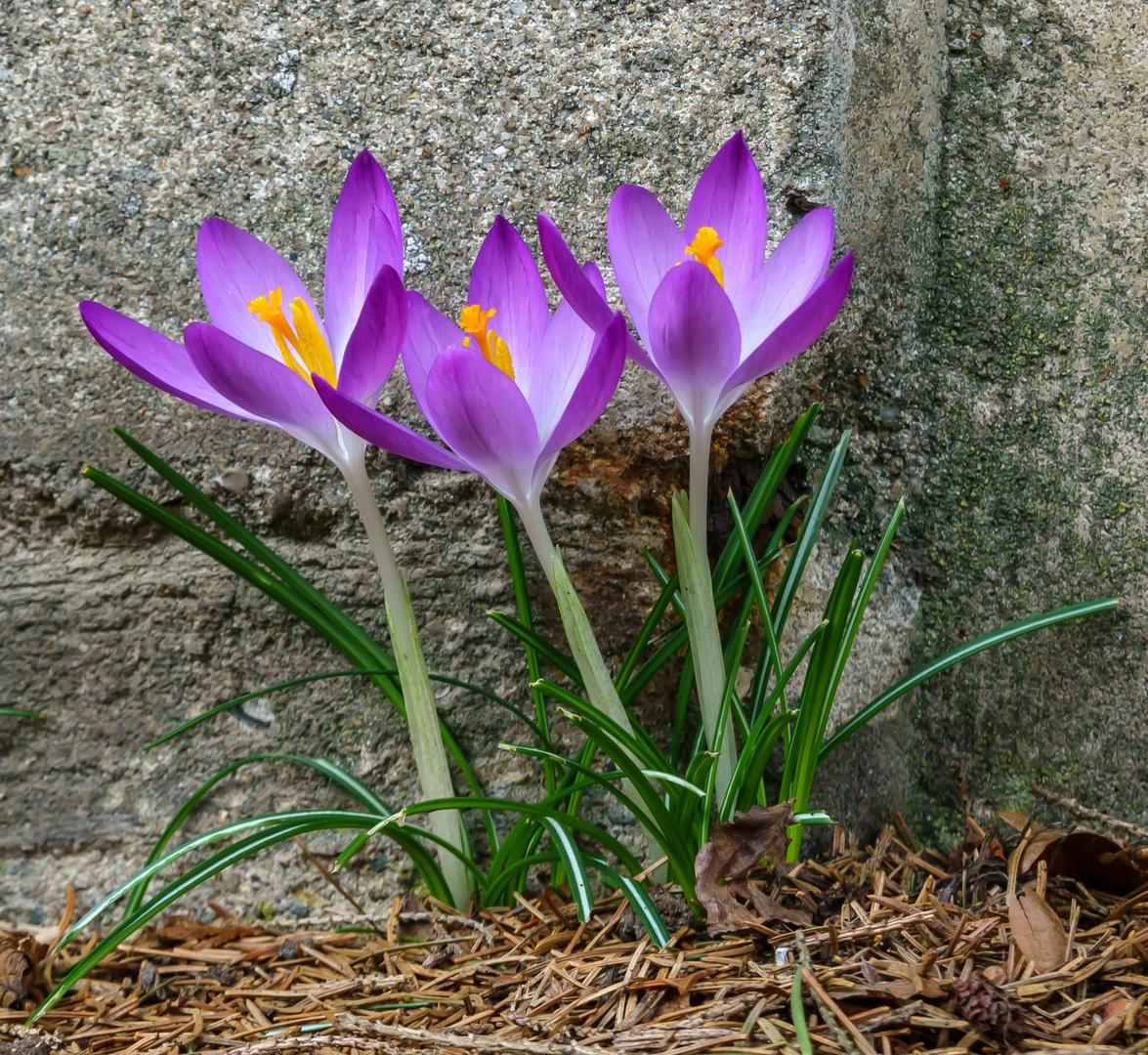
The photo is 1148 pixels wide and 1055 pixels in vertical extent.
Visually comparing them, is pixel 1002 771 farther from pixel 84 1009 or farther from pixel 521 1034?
pixel 84 1009

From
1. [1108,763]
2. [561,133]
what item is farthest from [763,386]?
[1108,763]

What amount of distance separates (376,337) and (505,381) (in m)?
0.15

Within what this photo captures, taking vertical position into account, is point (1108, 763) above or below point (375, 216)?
below

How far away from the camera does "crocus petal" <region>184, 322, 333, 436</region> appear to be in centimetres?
84

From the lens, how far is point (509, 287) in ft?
3.20

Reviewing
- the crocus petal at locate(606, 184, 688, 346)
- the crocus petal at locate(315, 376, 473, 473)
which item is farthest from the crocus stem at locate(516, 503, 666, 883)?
the crocus petal at locate(606, 184, 688, 346)

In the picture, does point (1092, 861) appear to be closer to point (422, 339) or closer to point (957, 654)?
point (957, 654)

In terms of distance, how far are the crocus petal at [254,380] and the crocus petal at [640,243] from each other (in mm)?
344

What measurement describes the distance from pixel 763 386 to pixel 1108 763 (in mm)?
722

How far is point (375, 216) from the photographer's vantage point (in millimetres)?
946

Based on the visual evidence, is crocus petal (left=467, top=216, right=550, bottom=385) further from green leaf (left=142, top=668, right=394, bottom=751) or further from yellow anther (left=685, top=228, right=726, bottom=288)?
green leaf (left=142, top=668, right=394, bottom=751)

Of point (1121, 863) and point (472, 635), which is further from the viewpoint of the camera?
point (472, 635)

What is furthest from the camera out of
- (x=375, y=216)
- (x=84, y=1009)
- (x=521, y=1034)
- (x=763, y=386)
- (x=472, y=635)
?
(x=472, y=635)

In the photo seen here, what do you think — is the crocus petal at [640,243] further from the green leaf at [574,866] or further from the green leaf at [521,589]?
the green leaf at [574,866]
